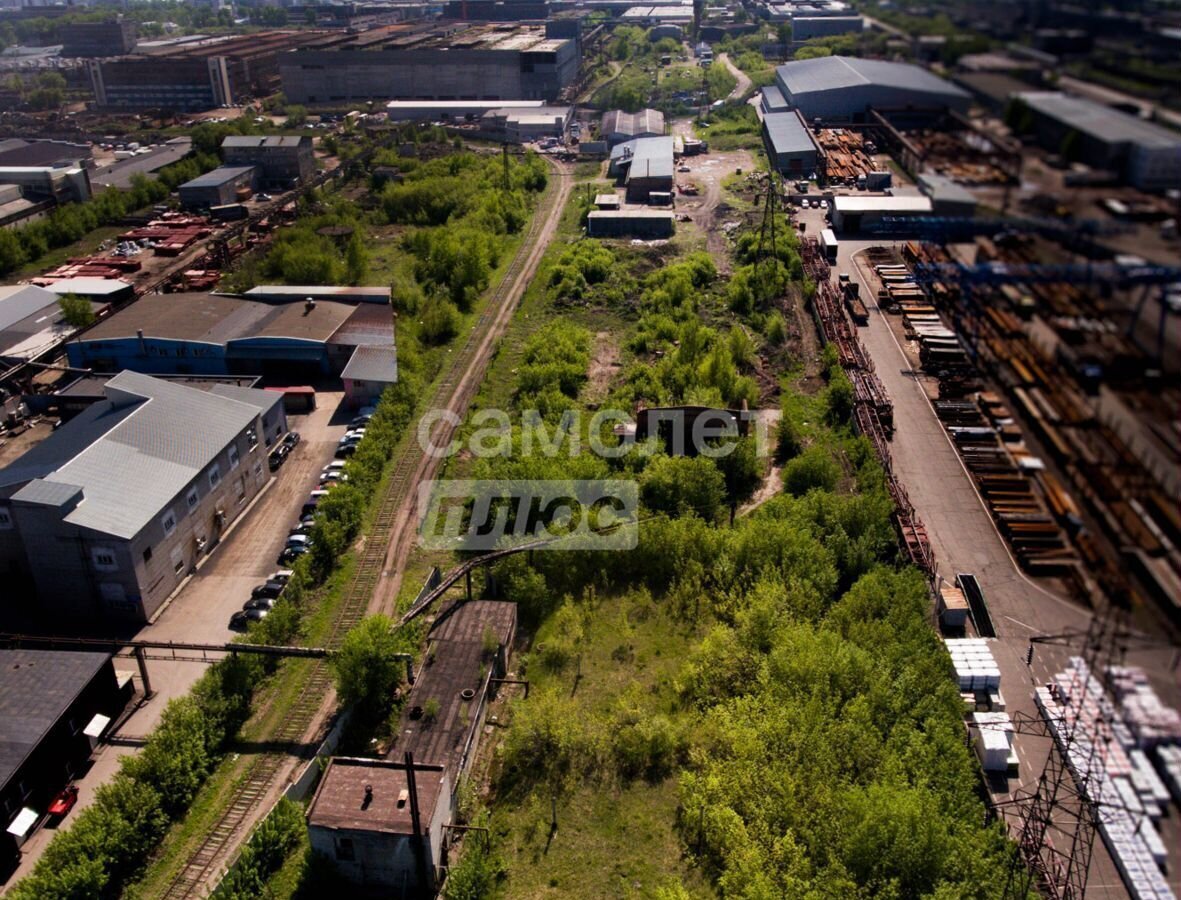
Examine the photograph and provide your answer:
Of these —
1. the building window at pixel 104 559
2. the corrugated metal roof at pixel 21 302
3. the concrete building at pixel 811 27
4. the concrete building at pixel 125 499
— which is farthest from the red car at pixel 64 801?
the concrete building at pixel 811 27

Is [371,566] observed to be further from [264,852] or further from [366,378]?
[366,378]

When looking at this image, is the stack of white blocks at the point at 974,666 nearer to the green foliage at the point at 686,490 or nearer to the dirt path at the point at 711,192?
the green foliage at the point at 686,490

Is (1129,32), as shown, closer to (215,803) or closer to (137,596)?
(215,803)

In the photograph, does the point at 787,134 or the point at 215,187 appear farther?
the point at 787,134

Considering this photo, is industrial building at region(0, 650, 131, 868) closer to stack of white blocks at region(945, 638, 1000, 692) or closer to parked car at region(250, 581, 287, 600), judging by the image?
parked car at region(250, 581, 287, 600)

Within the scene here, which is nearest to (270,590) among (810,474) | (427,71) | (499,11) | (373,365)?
(373,365)

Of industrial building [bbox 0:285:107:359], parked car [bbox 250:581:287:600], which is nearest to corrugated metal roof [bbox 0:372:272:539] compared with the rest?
parked car [bbox 250:581:287:600]
